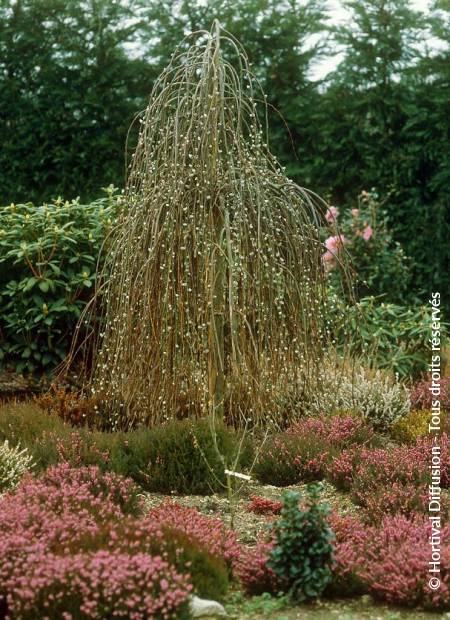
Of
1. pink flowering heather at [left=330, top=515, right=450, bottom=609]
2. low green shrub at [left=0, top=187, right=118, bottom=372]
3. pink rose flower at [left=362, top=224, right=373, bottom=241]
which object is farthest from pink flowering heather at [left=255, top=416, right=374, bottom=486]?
pink rose flower at [left=362, top=224, right=373, bottom=241]

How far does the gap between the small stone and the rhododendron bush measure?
3.2 inches

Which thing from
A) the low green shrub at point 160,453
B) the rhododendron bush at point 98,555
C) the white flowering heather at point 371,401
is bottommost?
the white flowering heather at point 371,401

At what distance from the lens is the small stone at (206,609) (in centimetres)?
298

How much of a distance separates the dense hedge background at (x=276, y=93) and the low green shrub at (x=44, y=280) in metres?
2.09

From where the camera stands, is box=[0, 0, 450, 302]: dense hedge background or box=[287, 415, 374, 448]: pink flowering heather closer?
box=[287, 415, 374, 448]: pink flowering heather

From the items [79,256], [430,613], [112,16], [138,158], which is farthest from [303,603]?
[112,16]

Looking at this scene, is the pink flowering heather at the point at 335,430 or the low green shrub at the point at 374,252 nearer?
the pink flowering heather at the point at 335,430

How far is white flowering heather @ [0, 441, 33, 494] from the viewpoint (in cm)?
422

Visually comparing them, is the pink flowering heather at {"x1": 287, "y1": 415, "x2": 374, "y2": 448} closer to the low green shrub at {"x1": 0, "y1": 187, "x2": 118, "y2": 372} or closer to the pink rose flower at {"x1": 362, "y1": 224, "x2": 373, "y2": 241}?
the low green shrub at {"x1": 0, "y1": 187, "x2": 118, "y2": 372}

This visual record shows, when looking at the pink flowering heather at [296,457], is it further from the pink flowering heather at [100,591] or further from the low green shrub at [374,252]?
the low green shrub at [374,252]

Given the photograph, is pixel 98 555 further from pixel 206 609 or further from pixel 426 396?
pixel 426 396

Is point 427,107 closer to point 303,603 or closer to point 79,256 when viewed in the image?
point 79,256

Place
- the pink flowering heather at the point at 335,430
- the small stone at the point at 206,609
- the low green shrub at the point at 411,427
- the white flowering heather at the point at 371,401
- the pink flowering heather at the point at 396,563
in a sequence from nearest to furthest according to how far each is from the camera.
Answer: the small stone at the point at 206,609 < the pink flowering heather at the point at 396,563 < the pink flowering heather at the point at 335,430 < the low green shrub at the point at 411,427 < the white flowering heather at the point at 371,401

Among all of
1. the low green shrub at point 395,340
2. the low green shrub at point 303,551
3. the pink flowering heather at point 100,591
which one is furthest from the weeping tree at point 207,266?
the low green shrub at point 395,340
